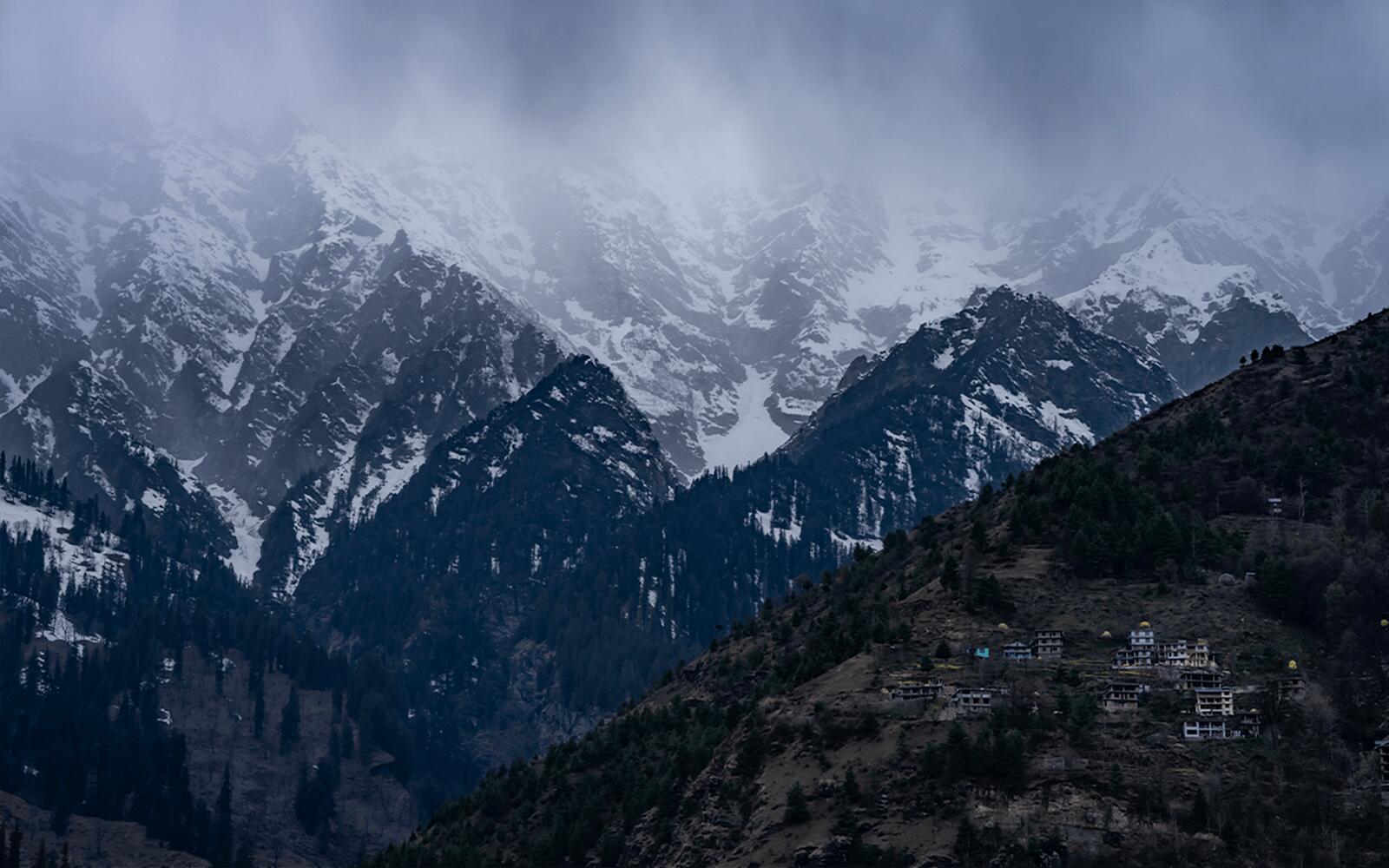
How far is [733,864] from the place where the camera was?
653ft

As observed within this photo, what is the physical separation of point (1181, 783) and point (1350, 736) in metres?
17.1

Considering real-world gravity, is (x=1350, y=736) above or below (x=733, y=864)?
above

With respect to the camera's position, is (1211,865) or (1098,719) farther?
(1098,719)

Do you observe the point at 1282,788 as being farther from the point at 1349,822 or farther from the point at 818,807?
the point at 818,807

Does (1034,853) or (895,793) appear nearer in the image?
(1034,853)

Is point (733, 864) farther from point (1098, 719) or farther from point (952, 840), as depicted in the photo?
point (1098, 719)

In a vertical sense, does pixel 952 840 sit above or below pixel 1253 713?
below

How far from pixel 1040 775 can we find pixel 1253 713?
796 inches

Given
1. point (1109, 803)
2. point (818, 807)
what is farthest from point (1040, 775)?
point (818, 807)

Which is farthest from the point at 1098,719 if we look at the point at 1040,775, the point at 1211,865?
the point at 1211,865

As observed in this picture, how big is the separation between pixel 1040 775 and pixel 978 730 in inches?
→ 317

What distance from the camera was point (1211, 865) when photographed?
180500mm

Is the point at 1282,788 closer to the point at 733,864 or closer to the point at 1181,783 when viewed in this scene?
the point at 1181,783

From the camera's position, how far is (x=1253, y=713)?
651ft
